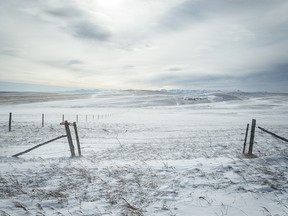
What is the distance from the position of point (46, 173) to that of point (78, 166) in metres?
1.22

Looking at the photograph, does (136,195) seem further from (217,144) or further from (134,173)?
(217,144)

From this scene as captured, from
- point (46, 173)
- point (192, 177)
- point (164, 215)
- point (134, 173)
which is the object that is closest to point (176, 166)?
point (192, 177)

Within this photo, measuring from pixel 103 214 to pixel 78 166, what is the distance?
11.9 ft

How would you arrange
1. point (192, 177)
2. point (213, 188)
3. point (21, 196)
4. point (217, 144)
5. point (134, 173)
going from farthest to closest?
point (217, 144) → point (134, 173) → point (192, 177) → point (213, 188) → point (21, 196)

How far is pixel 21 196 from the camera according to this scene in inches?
220

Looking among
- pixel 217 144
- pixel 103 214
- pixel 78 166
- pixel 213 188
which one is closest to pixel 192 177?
pixel 213 188

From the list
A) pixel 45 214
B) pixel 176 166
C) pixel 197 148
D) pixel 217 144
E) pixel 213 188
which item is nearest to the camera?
pixel 45 214

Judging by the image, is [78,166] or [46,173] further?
[78,166]

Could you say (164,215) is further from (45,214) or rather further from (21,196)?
(21,196)

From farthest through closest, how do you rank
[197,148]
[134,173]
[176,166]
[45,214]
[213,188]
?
[197,148] < [176,166] < [134,173] < [213,188] < [45,214]

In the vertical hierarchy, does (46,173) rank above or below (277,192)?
below

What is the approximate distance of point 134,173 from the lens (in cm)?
743

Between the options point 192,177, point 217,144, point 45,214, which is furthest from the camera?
point 217,144

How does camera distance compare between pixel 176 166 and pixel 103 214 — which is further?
pixel 176 166
